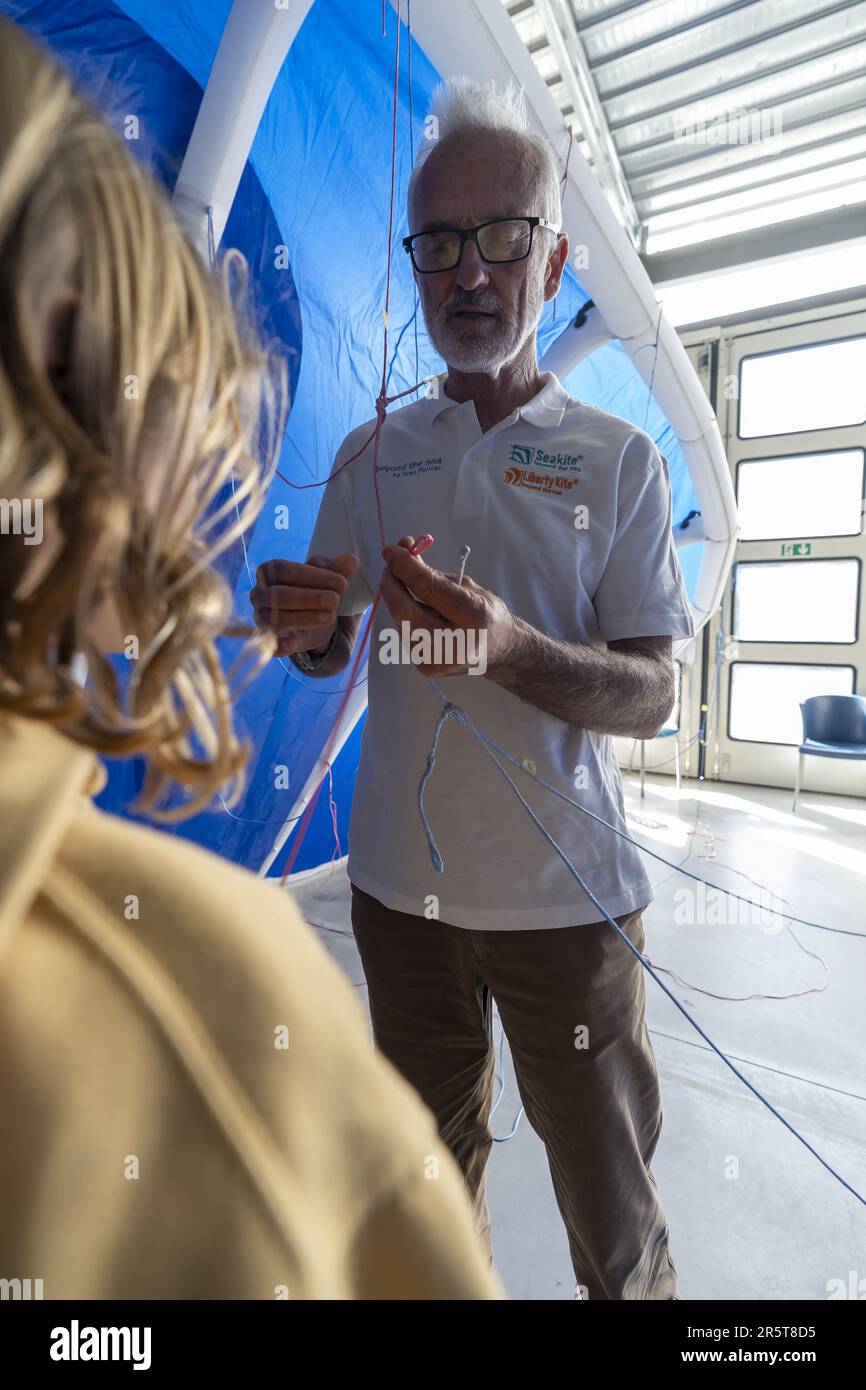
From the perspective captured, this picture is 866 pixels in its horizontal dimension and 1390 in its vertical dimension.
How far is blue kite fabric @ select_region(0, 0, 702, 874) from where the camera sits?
136 centimetres

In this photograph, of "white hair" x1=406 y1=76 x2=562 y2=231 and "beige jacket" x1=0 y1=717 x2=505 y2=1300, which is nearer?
"beige jacket" x1=0 y1=717 x2=505 y2=1300

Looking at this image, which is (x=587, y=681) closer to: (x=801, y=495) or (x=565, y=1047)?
(x=565, y=1047)

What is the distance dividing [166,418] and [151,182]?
0.43ft

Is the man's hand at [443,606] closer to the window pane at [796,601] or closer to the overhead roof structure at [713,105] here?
the overhead roof structure at [713,105]

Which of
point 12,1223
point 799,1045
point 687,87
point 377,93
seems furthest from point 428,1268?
point 687,87

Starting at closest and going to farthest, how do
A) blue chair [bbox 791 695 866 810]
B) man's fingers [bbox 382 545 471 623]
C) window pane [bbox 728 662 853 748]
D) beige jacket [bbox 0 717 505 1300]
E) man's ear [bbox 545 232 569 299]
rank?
beige jacket [bbox 0 717 505 1300], man's fingers [bbox 382 545 471 623], man's ear [bbox 545 232 569 299], blue chair [bbox 791 695 866 810], window pane [bbox 728 662 853 748]

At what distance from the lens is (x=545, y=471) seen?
112 cm

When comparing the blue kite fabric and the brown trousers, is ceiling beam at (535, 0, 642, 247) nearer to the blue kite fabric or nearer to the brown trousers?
the blue kite fabric

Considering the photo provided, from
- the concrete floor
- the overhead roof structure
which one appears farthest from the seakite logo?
the overhead roof structure

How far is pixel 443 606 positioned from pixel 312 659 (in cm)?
43

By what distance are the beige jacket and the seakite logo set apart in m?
0.94

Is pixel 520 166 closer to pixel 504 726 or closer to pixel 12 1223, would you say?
pixel 504 726

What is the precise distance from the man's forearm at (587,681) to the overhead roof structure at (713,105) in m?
3.90

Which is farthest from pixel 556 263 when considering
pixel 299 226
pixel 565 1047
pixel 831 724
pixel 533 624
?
pixel 831 724
